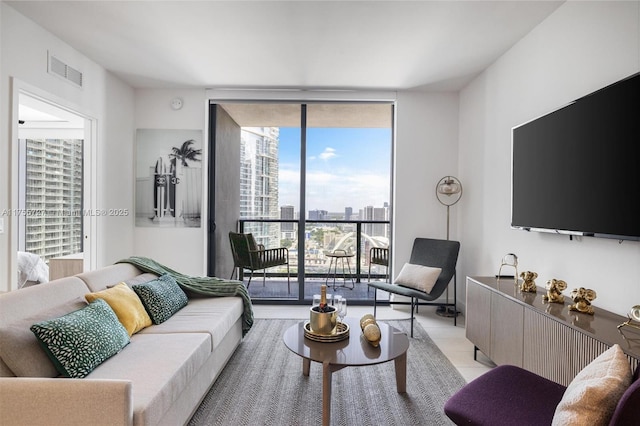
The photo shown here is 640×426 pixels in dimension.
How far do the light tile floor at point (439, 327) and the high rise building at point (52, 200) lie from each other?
105 inches

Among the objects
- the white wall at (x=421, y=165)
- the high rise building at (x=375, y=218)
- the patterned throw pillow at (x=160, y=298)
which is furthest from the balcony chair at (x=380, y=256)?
the patterned throw pillow at (x=160, y=298)

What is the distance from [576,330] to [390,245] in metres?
2.71

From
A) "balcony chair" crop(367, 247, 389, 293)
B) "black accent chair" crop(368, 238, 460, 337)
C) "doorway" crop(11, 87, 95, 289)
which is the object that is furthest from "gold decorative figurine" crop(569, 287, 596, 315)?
"doorway" crop(11, 87, 95, 289)

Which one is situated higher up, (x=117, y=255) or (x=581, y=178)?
(x=581, y=178)

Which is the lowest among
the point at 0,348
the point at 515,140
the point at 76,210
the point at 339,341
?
the point at 339,341

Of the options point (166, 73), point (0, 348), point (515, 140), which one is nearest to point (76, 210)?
point (166, 73)

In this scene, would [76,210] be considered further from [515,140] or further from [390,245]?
[515,140]

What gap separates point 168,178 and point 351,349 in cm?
328

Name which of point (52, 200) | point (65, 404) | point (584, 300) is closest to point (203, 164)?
point (52, 200)

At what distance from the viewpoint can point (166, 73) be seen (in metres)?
3.69

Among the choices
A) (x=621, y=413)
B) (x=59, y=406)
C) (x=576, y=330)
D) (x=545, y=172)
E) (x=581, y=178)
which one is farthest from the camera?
(x=545, y=172)

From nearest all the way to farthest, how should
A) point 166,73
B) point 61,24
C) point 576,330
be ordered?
point 576,330 → point 61,24 → point 166,73

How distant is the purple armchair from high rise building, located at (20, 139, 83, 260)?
4.66 m

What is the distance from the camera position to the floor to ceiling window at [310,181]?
4387 mm
